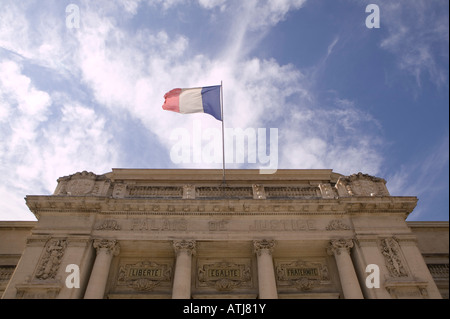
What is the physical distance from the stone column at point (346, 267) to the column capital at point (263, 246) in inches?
113

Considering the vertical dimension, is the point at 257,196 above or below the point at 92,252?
A: above

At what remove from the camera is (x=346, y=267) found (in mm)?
16141

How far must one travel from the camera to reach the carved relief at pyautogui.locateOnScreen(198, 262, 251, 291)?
1677 cm

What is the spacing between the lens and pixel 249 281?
17125 mm

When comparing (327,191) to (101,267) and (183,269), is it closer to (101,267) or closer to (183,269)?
(183,269)

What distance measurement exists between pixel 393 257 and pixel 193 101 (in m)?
14.2

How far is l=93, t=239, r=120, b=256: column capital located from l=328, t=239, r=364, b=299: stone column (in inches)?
402

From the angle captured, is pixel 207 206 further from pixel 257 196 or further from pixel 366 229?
pixel 366 229

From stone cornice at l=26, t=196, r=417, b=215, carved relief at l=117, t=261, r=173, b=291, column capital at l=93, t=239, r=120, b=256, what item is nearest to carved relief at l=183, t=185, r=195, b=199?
stone cornice at l=26, t=196, r=417, b=215

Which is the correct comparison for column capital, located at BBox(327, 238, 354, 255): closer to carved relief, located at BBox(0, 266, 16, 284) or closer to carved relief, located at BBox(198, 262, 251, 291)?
carved relief, located at BBox(198, 262, 251, 291)

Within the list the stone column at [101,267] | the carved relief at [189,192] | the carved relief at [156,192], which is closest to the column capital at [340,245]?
the carved relief at [189,192]

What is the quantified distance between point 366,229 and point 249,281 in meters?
6.21
